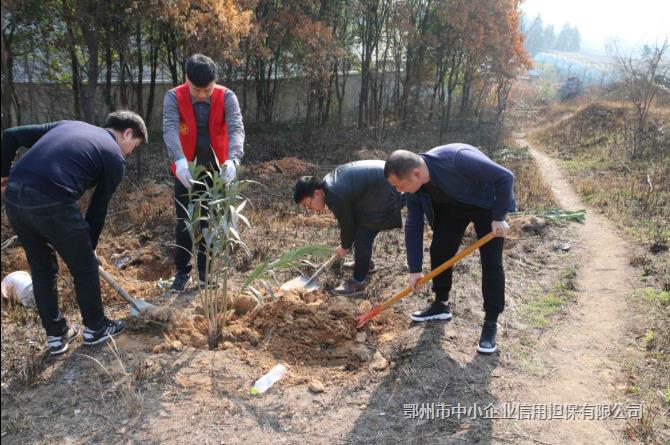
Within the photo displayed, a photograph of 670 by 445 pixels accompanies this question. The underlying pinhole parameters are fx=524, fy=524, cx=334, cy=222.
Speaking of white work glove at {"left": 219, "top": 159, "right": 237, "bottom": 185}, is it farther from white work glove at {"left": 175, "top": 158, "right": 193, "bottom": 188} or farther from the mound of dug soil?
the mound of dug soil

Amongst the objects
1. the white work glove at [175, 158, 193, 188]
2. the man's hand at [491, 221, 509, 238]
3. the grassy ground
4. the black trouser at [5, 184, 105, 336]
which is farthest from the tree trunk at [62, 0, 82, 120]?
the grassy ground

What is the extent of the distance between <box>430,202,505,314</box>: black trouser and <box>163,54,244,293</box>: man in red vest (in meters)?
1.43

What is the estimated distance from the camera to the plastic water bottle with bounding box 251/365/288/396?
2.92 m

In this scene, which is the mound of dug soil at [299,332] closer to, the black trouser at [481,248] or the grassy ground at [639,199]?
the black trouser at [481,248]

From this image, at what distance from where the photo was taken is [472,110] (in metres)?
20.1

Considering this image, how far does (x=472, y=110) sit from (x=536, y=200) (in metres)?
13.3

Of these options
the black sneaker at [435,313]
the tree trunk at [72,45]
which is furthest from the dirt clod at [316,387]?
the tree trunk at [72,45]

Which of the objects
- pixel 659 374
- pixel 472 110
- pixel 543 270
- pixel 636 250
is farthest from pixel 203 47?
pixel 472 110

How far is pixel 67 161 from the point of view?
2.73 meters

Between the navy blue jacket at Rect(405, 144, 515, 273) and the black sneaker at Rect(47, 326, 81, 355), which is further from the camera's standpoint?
the black sneaker at Rect(47, 326, 81, 355)

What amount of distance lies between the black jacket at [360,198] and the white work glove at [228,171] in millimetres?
791

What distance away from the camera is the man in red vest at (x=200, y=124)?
11.6 feet

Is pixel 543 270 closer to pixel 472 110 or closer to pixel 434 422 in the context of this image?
pixel 434 422

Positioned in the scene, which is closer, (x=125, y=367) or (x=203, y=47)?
(x=125, y=367)
